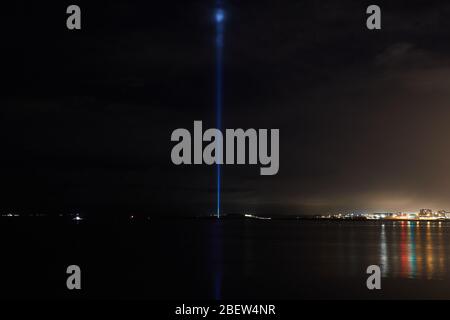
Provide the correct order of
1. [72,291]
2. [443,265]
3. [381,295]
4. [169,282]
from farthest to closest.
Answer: [443,265], [169,282], [72,291], [381,295]

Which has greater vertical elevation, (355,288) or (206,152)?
(206,152)

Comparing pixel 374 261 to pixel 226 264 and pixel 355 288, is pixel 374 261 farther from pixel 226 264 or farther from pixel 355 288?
pixel 355 288

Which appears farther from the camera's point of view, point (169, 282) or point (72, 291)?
point (169, 282)

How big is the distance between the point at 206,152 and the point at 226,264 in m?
21.7

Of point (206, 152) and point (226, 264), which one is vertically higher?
point (206, 152)

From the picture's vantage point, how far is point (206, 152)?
39062 mm
